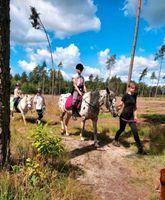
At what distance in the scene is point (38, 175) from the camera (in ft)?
15.2

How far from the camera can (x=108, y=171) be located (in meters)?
6.52

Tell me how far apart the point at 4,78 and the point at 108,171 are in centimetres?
379

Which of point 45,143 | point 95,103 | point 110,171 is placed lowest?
point 110,171

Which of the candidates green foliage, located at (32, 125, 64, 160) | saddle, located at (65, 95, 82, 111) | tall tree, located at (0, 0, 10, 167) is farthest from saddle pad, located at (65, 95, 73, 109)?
tall tree, located at (0, 0, 10, 167)

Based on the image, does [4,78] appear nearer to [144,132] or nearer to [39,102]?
[144,132]

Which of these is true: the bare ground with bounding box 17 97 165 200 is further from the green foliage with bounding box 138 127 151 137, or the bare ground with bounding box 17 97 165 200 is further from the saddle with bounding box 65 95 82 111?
the green foliage with bounding box 138 127 151 137

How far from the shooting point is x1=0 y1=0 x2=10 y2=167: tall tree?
180 inches

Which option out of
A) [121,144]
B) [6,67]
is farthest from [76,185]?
[121,144]

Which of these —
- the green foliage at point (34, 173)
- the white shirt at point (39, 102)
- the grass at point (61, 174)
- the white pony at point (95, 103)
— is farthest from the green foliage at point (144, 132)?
the green foliage at point (34, 173)

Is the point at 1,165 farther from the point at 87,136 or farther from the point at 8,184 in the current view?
the point at 87,136

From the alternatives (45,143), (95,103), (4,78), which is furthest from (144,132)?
(4,78)

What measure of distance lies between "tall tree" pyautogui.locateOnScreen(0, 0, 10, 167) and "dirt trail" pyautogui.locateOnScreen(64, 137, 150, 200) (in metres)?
2.03

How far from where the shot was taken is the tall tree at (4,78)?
458 cm

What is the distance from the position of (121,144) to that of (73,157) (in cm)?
277
